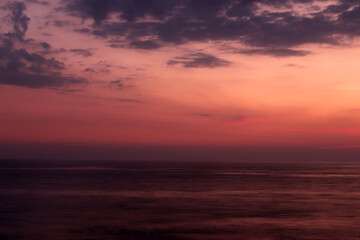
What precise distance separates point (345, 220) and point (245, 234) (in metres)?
9.09

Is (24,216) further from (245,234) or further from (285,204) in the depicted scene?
(285,204)

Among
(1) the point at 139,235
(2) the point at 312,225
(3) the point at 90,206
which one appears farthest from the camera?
(3) the point at 90,206

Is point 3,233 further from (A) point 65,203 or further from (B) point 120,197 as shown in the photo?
(B) point 120,197

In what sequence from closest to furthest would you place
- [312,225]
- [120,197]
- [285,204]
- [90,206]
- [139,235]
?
1. [139,235]
2. [312,225]
3. [90,206]
4. [285,204]
5. [120,197]

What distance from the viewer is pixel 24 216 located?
1129 inches

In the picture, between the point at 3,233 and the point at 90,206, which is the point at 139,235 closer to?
the point at 3,233

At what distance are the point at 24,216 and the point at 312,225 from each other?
20.6m

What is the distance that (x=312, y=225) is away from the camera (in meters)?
25.7

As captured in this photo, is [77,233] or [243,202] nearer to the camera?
[77,233]

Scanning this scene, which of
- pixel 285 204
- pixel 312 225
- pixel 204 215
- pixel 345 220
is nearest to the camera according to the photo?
pixel 312 225

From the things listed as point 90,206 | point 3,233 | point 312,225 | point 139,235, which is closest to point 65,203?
point 90,206

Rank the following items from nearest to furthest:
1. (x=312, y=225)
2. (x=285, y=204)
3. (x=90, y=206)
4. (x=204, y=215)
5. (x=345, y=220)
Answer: (x=312, y=225), (x=345, y=220), (x=204, y=215), (x=90, y=206), (x=285, y=204)

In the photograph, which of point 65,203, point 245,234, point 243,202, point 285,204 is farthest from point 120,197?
point 245,234

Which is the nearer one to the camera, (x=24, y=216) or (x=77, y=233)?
(x=77, y=233)
